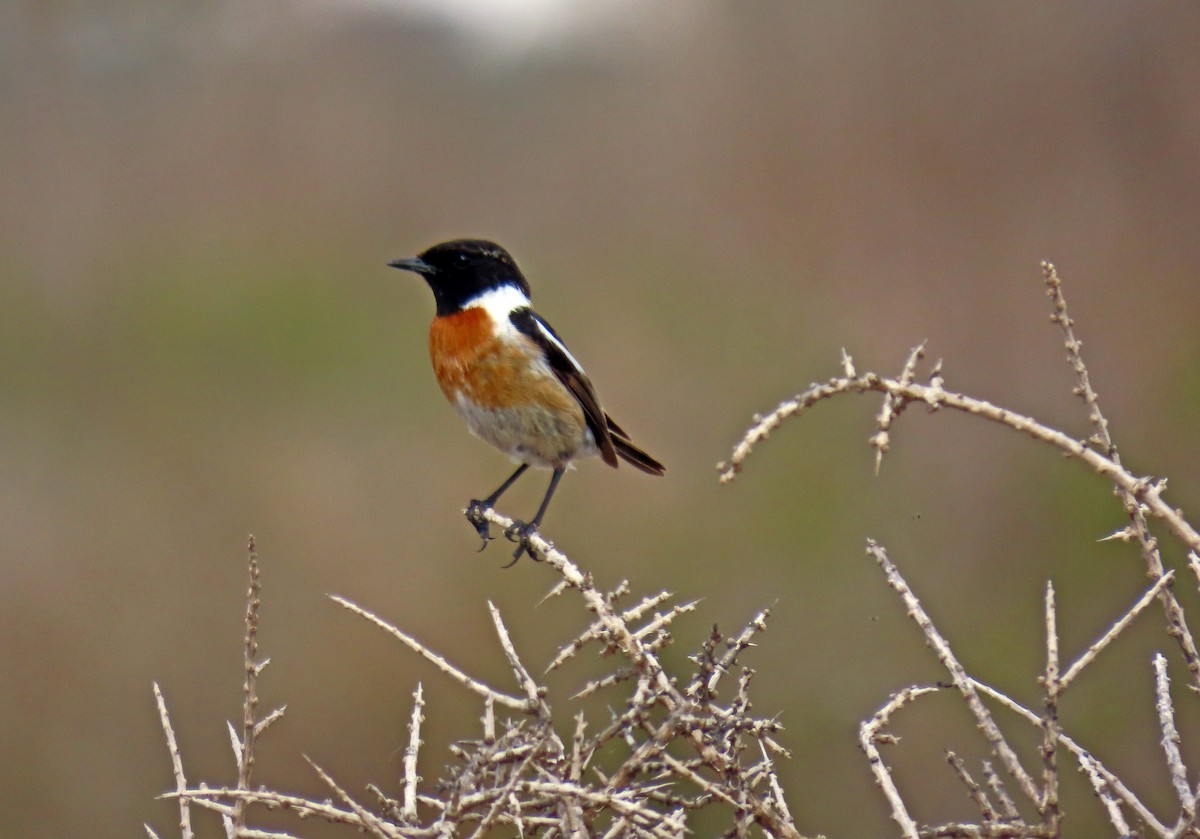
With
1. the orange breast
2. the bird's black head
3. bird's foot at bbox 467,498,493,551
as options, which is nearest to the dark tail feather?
the orange breast

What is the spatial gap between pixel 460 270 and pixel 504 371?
1.35ft

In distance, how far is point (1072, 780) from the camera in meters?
7.61

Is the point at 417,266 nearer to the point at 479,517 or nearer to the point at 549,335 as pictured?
the point at 549,335

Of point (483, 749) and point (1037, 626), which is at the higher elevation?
point (483, 749)

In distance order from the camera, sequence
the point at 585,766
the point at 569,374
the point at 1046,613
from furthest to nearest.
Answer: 1. the point at 569,374
2. the point at 585,766
3. the point at 1046,613

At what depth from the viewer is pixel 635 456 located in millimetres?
4660

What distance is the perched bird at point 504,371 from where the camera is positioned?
14.6ft

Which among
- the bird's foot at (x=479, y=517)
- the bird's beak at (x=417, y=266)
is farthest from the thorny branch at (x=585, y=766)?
the bird's beak at (x=417, y=266)

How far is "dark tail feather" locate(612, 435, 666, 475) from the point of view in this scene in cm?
462

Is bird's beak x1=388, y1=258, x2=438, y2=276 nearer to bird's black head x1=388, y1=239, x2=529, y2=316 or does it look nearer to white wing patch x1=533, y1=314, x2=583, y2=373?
bird's black head x1=388, y1=239, x2=529, y2=316

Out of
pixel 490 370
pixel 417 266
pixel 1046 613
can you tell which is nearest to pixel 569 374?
pixel 490 370

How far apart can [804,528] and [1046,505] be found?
1.76 m

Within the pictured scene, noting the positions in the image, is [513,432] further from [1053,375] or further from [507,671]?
[1053,375]

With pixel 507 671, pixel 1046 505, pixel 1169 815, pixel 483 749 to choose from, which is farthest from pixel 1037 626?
pixel 483 749
